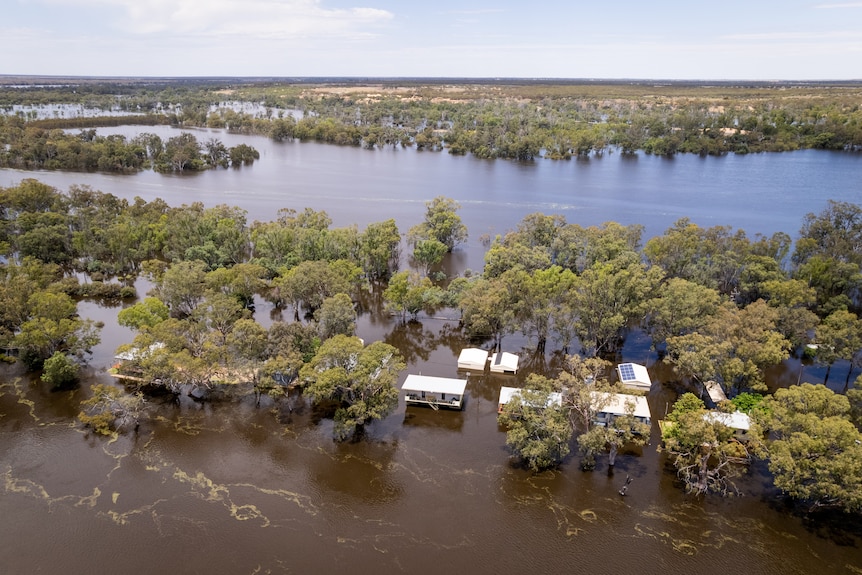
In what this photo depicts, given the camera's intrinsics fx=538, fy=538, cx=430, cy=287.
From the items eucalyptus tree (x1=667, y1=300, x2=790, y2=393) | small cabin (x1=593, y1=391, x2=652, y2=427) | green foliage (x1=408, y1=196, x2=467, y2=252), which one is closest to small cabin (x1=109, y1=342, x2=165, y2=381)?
small cabin (x1=593, y1=391, x2=652, y2=427)

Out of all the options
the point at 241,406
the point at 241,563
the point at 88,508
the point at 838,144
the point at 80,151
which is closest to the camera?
the point at 241,563

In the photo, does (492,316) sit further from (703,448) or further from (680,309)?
(703,448)

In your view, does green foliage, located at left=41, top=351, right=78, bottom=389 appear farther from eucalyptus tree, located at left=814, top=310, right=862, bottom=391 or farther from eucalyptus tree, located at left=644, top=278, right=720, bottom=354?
eucalyptus tree, located at left=814, top=310, right=862, bottom=391

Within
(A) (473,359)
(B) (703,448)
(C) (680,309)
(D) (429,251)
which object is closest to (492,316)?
(A) (473,359)

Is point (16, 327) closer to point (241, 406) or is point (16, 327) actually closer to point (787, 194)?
point (241, 406)

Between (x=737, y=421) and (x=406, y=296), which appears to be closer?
(x=737, y=421)

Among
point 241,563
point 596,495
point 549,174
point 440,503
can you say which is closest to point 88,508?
point 241,563
